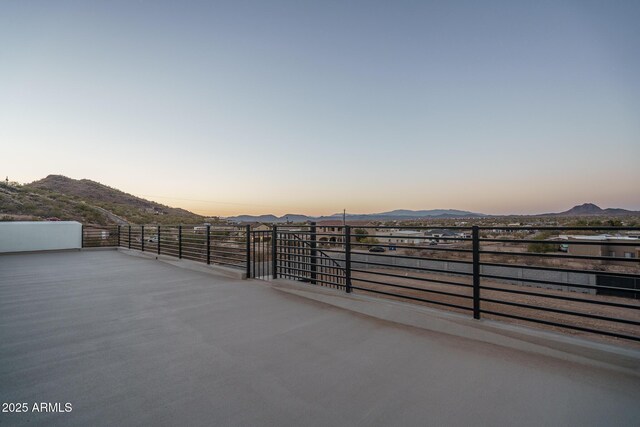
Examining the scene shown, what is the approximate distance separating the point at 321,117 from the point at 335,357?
9427mm

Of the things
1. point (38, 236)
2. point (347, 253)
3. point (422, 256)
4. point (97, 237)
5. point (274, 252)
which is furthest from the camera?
point (97, 237)

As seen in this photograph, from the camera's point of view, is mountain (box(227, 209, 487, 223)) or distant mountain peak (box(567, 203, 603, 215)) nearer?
mountain (box(227, 209, 487, 223))

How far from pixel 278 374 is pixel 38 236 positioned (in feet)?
41.2

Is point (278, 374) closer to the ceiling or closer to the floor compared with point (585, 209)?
closer to the floor

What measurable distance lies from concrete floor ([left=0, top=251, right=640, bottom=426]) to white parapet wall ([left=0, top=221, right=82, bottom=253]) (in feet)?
28.8

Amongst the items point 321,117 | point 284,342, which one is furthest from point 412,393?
point 321,117

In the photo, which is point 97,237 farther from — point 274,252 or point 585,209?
point 585,209

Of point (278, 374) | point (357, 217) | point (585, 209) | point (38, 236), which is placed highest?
point (585, 209)

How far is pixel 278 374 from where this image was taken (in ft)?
6.01

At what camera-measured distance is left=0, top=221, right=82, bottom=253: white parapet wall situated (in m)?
9.02

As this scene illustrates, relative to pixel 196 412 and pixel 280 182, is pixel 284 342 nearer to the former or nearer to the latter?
pixel 196 412

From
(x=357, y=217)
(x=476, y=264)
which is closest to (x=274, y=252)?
(x=476, y=264)

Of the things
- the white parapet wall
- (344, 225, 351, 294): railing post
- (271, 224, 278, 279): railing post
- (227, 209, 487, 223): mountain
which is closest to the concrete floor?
(344, 225, 351, 294): railing post

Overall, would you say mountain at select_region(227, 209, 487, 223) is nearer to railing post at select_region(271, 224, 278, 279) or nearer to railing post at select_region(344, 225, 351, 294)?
railing post at select_region(271, 224, 278, 279)
